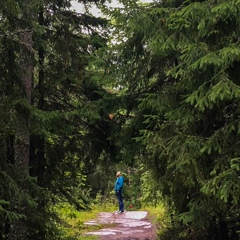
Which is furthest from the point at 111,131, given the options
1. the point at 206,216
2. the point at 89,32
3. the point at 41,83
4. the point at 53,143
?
the point at 206,216

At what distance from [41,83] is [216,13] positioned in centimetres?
488

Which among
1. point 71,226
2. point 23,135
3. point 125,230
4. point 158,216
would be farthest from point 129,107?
point 158,216

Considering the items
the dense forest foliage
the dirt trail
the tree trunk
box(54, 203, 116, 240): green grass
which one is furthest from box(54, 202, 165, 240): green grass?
the tree trunk

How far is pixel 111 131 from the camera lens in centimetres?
866

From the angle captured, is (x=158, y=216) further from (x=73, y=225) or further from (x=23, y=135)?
(x=23, y=135)

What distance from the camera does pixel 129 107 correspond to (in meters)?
8.17

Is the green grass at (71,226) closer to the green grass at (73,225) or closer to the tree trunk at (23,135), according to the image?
the green grass at (73,225)

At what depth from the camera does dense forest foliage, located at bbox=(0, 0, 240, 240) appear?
5434 millimetres

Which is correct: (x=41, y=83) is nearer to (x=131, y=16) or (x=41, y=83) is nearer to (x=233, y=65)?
(x=131, y=16)

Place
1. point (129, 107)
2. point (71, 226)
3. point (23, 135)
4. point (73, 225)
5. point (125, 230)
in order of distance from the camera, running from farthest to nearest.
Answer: point (73, 225), point (125, 230), point (71, 226), point (129, 107), point (23, 135)

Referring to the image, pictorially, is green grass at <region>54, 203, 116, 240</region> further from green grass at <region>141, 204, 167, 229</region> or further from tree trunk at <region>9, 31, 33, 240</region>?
green grass at <region>141, 204, 167, 229</region>

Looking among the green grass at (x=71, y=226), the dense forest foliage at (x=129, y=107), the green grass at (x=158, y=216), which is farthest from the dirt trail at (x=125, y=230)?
the dense forest foliage at (x=129, y=107)

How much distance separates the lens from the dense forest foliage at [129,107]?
5.43m

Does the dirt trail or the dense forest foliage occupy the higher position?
the dense forest foliage
